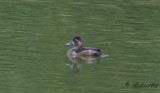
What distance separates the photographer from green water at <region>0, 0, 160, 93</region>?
43.7ft

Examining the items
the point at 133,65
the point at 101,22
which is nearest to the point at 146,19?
the point at 101,22

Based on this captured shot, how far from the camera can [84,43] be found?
18062 mm

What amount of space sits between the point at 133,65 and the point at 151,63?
0.50m

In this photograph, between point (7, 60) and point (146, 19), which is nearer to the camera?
point (7, 60)

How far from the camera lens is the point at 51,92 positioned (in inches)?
491

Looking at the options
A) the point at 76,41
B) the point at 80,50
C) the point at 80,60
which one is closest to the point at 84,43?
the point at 76,41

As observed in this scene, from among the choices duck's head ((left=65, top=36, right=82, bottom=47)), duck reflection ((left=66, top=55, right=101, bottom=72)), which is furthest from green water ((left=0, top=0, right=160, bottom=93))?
duck's head ((left=65, top=36, right=82, bottom=47))

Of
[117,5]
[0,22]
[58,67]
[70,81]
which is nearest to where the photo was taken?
[70,81]

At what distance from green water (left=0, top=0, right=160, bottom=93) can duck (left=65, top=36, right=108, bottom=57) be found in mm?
233

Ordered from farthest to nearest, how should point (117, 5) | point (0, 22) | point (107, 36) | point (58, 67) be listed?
point (117, 5) → point (0, 22) → point (107, 36) → point (58, 67)

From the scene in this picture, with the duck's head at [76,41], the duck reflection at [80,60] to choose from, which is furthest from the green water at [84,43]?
the duck's head at [76,41]

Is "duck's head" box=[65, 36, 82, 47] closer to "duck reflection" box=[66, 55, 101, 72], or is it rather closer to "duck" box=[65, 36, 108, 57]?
"duck" box=[65, 36, 108, 57]

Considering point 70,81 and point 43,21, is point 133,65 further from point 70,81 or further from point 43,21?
point 43,21

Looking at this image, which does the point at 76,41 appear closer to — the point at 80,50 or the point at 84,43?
the point at 80,50
